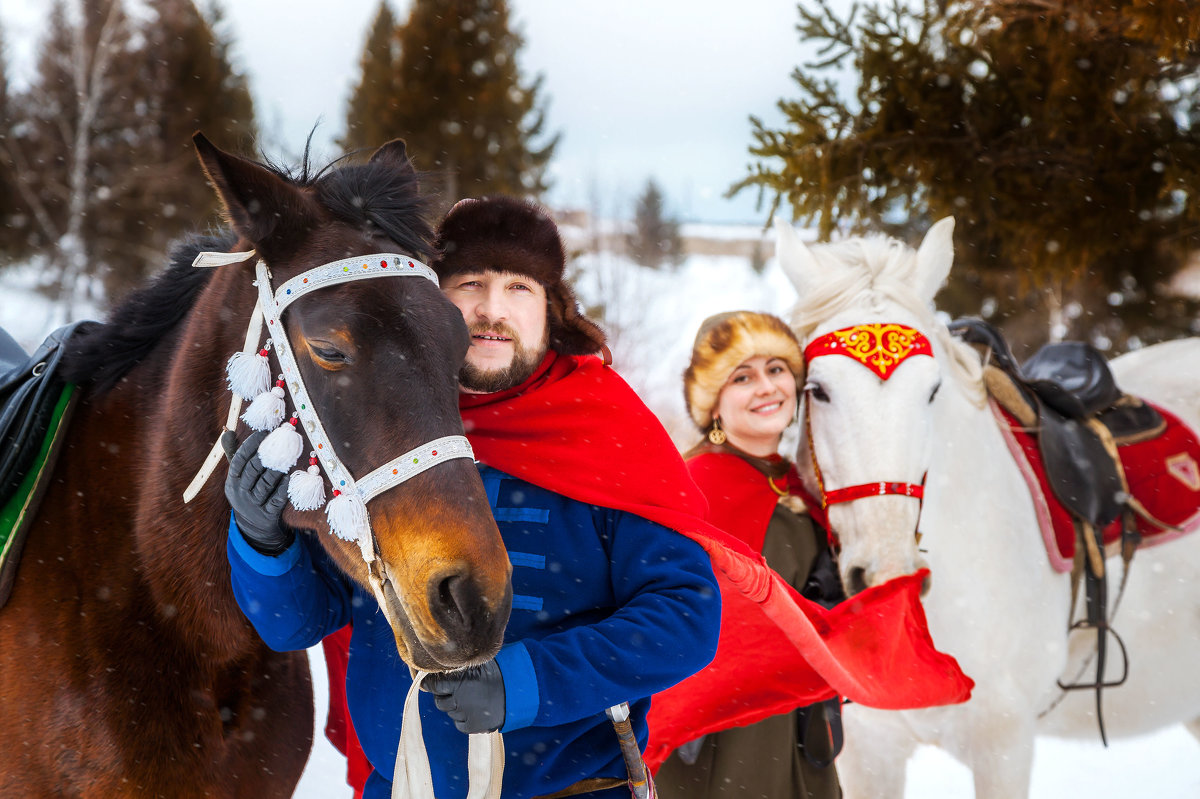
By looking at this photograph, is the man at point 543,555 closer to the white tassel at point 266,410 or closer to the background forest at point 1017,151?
the white tassel at point 266,410

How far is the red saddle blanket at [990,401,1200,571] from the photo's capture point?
10.2 ft

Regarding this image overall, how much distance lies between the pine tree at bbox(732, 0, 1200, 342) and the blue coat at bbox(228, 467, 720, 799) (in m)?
4.05

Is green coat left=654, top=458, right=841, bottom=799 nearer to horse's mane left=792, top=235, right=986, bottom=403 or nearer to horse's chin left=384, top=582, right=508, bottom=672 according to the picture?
horse's mane left=792, top=235, right=986, bottom=403

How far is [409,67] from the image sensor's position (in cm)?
1648

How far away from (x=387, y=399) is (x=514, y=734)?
74 centimetres

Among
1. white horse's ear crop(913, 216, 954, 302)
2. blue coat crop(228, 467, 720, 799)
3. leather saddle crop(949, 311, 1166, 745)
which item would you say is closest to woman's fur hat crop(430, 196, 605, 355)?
blue coat crop(228, 467, 720, 799)

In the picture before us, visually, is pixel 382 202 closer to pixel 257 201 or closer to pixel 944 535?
pixel 257 201

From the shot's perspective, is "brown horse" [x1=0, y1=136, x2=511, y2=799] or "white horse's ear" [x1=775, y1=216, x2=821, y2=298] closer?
"brown horse" [x1=0, y1=136, x2=511, y2=799]

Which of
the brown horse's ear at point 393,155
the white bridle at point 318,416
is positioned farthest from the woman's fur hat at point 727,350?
the white bridle at point 318,416

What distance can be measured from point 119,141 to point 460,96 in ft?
28.2

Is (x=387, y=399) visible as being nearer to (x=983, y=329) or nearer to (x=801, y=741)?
(x=801, y=741)

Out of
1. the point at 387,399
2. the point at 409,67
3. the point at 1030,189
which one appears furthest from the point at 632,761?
the point at 409,67

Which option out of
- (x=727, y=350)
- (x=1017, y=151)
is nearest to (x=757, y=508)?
(x=727, y=350)

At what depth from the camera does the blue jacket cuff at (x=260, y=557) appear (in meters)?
1.53
